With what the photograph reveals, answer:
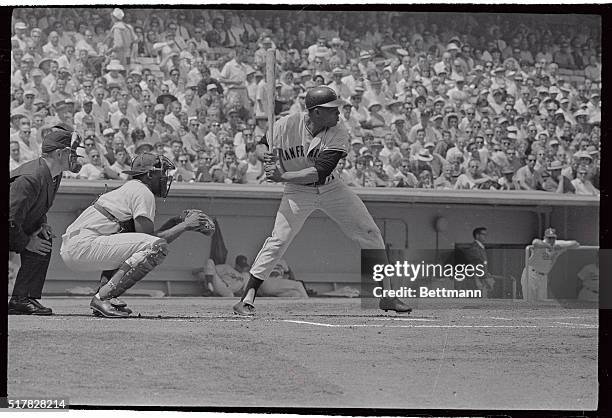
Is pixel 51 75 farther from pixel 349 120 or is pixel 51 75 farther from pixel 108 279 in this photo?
pixel 349 120

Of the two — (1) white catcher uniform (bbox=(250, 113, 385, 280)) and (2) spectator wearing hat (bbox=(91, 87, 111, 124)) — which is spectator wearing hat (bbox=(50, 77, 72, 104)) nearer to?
(2) spectator wearing hat (bbox=(91, 87, 111, 124))

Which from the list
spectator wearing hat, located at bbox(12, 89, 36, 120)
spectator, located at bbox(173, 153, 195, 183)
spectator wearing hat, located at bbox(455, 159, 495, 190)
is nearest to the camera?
spectator wearing hat, located at bbox(12, 89, 36, 120)

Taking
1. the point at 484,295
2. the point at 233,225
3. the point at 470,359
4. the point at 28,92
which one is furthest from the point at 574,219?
the point at 28,92

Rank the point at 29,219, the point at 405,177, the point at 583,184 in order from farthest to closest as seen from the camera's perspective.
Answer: the point at 405,177 < the point at 583,184 < the point at 29,219

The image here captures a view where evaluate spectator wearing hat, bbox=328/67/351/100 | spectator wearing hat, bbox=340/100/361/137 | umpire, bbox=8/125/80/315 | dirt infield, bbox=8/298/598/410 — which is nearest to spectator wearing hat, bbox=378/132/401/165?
spectator wearing hat, bbox=340/100/361/137

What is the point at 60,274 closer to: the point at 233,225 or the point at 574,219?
the point at 233,225

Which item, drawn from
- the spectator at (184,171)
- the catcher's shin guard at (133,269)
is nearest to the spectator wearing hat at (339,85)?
the spectator at (184,171)

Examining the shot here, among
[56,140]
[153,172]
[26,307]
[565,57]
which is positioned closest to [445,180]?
[565,57]
